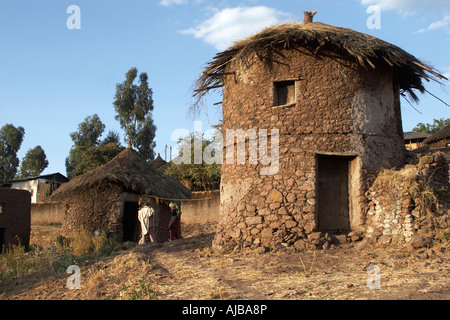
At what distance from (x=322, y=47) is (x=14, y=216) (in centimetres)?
1214

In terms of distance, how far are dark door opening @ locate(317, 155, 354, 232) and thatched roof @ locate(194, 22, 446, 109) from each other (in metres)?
2.00

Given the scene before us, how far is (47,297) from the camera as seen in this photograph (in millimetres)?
7078

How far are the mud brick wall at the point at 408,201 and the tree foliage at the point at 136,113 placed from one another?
24.8 metres

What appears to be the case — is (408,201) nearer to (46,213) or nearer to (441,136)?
(441,136)

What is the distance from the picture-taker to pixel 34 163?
40844mm

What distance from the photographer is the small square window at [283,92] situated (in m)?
9.28

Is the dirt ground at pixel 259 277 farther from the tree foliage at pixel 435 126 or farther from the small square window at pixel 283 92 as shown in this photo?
the tree foliage at pixel 435 126

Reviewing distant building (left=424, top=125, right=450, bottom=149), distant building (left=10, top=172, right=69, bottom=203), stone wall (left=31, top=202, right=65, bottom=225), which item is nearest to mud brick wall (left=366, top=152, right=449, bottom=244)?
distant building (left=424, top=125, right=450, bottom=149)

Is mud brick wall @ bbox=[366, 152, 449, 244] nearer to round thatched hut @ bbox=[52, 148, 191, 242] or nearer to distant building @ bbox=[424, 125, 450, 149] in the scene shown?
round thatched hut @ bbox=[52, 148, 191, 242]

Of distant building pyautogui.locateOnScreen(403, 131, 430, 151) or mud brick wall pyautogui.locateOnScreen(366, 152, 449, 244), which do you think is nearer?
mud brick wall pyautogui.locateOnScreen(366, 152, 449, 244)

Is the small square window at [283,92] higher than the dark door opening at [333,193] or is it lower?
higher

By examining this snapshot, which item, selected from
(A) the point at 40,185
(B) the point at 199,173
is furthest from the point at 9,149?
(B) the point at 199,173

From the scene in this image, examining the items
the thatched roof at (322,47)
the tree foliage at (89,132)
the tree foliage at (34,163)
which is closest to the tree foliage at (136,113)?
the tree foliage at (89,132)

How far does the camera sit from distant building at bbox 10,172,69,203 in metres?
30.4
